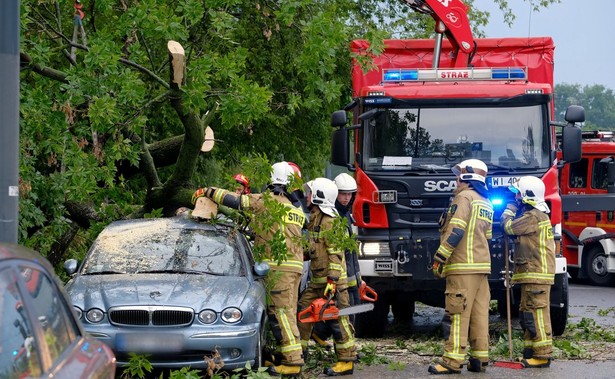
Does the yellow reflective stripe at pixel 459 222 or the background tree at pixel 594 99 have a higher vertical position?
the background tree at pixel 594 99

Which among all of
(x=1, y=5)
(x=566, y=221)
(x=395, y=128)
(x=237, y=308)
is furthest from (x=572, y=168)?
(x=1, y=5)

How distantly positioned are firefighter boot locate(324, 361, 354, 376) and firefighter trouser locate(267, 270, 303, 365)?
70 cm


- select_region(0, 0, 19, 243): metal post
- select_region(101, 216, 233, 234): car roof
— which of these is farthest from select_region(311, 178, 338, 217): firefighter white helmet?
select_region(0, 0, 19, 243): metal post

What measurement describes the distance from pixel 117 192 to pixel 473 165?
14.0 feet

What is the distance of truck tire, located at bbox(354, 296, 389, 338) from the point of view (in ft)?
42.4

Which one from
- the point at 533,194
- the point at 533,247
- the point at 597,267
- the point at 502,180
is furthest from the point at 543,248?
the point at 597,267

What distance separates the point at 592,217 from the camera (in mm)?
21625

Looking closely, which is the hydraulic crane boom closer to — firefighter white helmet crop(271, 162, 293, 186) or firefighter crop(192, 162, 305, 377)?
firefighter white helmet crop(271, 162, 293, 186)

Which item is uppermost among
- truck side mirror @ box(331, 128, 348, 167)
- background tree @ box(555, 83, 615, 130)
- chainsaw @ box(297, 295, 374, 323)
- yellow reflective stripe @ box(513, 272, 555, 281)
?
background tree @ box(555, 83, 615, 130)

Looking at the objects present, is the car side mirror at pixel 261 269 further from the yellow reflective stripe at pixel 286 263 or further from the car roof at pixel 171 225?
the car roof at pixel 171 225

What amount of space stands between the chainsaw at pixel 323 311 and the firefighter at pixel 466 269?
900 millimetres

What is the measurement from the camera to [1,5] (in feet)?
20.8

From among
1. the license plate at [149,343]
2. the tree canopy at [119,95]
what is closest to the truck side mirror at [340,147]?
the tree canopy at [119,95]

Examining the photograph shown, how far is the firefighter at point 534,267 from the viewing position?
10.7 meters
